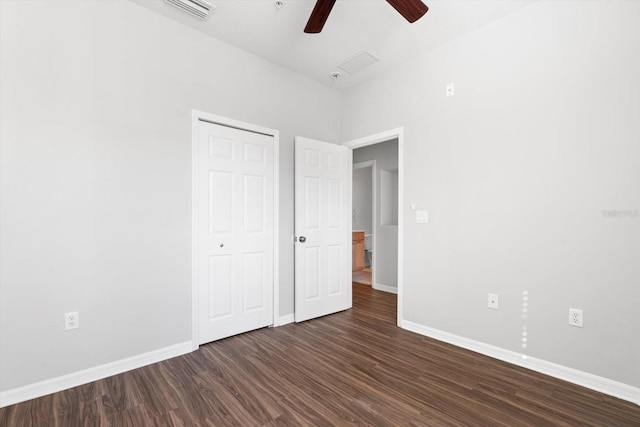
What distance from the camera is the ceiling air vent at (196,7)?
2.39 meters

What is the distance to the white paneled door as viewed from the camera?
2.80 metres

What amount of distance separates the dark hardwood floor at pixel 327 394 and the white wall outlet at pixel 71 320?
431 millimetres

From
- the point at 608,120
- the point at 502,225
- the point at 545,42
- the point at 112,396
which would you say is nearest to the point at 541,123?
the point at 608,120

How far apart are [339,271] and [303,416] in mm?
2132

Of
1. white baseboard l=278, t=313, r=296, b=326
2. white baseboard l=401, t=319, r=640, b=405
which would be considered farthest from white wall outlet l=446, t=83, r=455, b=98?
white baseboard l=278, t=313, r=296, b=326

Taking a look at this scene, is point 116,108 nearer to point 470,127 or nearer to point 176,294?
point 176,294

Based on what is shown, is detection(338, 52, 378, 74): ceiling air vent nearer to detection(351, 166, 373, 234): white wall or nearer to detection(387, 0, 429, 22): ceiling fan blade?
detection(387, 0, 429, 22): ceiling fan blade

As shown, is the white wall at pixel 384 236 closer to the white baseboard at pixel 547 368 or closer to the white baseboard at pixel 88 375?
the white baseboard at pixel 547 368

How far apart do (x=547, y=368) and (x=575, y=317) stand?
1.51 feet

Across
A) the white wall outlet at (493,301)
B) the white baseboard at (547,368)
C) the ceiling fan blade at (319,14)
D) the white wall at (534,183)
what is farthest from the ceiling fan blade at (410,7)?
the white baseboard at (547,368)

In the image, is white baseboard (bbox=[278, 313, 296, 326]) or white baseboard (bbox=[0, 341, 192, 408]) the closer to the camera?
white baseboard (bbox=[0, 341, 192, 408])

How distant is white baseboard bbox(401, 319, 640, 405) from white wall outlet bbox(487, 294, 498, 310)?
1.14ft

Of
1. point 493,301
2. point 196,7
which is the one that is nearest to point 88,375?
point 196,7

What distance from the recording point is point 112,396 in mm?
2012
